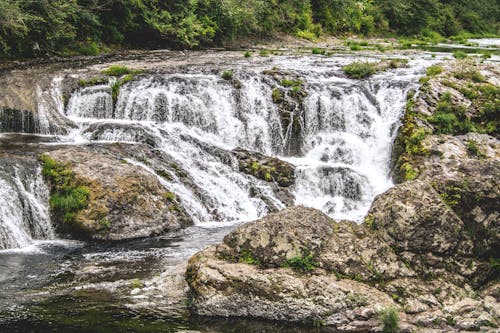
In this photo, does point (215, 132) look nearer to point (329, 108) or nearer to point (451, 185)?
point (329, 108)

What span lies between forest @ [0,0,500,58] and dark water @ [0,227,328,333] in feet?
36.6

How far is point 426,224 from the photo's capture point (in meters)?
8.66

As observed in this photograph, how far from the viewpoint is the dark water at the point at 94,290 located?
25.4ft

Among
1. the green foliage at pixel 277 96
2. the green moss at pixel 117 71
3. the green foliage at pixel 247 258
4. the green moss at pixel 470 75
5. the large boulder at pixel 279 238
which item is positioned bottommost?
the green foliage at pixel 247 258

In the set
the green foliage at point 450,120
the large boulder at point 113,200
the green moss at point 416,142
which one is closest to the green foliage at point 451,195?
the large boulder at point 113,200

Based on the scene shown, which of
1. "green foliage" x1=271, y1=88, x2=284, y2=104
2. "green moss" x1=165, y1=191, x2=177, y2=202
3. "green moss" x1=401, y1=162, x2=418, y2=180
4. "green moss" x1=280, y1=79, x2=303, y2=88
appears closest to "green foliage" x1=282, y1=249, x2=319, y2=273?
"green moss" x1=165, y1=191, x2=177, y2=202

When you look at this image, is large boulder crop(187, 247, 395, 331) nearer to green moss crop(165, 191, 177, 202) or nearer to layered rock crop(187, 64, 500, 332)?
layered rock crop(187, 64, 500, 332)

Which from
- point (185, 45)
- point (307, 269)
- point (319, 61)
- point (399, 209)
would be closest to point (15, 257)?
point (307, 269)

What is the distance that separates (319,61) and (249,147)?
8.79 meters

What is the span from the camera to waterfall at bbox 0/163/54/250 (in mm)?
12234

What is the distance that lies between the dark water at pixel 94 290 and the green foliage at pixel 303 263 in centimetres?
90

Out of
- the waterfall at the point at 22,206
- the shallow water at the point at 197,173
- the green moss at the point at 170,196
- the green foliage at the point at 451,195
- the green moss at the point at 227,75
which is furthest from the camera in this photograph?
the green moss at the point at 227,75

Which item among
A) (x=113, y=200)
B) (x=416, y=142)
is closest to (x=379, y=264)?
(x=113, y=200)

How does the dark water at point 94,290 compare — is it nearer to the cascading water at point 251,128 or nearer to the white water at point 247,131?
the white water at point 247,131
